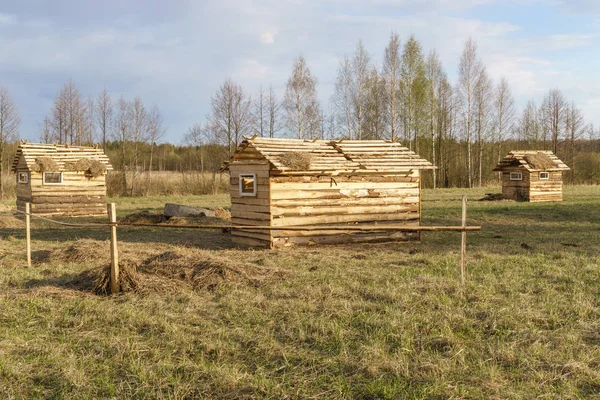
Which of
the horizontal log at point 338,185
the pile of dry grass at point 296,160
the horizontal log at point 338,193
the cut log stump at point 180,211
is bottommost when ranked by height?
the cut log stump at point 180,211

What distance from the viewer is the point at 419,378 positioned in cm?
495

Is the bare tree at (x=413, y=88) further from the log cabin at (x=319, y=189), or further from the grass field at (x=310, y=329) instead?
the grass field at (x=310, y=329)

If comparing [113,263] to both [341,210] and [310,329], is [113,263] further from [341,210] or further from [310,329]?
[341,210]

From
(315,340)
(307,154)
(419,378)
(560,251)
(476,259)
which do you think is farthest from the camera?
(307,154)

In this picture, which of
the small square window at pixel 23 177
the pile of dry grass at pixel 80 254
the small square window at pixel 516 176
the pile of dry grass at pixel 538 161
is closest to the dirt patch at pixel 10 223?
the small square window at pixel 23 177

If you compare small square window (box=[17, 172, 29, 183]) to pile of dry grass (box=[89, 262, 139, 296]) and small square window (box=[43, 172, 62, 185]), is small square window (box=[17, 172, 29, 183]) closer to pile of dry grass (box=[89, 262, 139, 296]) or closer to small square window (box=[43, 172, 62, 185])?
small square window (box=[43, 172, 62, 185])

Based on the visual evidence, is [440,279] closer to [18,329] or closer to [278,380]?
[278,380]

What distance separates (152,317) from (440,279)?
5040mm

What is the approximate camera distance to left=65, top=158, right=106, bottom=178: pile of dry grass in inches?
945

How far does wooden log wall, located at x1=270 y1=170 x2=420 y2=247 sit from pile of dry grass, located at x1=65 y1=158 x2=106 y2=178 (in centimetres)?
1393

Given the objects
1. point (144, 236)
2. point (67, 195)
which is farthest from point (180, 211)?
point (67, 195)

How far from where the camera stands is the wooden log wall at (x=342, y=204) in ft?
45.9

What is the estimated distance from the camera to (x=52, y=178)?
→ 23.8m

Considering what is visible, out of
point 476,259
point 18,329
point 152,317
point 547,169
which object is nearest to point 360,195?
point 476,259
